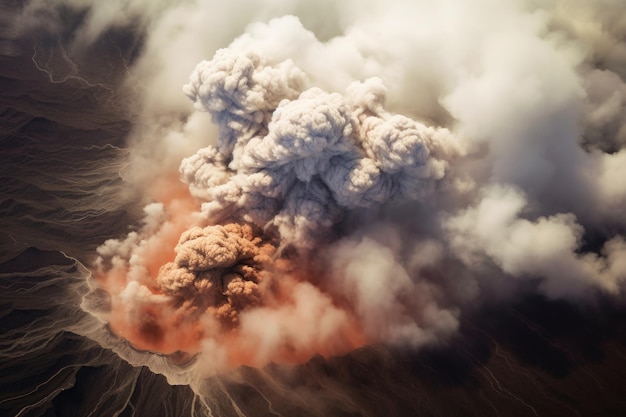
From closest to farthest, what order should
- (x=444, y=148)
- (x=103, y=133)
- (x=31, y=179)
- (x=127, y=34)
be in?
→ (x=444, y=148) < (x=31, y=179) < (x=103, y=133) < (x=127, y=34)

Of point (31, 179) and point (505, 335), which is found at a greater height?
point (31, 179)

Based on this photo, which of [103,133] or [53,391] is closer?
[53,391]

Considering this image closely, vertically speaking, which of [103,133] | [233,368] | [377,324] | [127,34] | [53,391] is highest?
[127,34]

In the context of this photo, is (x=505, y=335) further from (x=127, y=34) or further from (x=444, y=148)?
(x=127, y=34)

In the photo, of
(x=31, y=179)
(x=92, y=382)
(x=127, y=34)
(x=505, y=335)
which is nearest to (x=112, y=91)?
(x=127, y=34)

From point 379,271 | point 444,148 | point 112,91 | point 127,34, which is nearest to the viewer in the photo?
point 444,148

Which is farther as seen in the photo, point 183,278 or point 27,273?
point 27,273

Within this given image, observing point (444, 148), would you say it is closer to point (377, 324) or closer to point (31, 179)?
point (377, 324)

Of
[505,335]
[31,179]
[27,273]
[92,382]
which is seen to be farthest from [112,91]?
[505,335]

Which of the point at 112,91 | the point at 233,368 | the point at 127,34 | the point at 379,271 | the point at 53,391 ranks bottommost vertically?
the point at 53,391
